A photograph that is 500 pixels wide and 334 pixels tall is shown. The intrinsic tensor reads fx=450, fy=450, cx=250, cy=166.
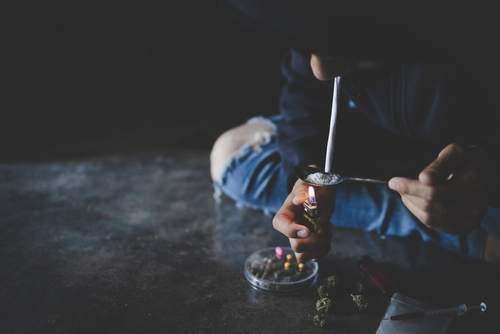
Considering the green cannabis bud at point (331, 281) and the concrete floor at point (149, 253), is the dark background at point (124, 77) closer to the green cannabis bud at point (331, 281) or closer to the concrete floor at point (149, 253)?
the concrete floor at point (149, 253)

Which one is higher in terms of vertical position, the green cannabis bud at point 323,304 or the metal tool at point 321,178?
the metal tool at point 321,178

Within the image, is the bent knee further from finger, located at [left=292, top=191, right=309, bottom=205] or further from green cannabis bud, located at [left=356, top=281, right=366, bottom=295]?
green cannabis bud, located at [left=356, top=281, right=366, bottom=295]

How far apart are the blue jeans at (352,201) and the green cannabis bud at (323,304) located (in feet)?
1.41

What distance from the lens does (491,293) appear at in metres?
1.24

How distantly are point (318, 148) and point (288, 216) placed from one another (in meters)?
0.34

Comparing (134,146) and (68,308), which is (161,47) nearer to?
(134,146)

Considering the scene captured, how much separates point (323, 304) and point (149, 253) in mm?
570

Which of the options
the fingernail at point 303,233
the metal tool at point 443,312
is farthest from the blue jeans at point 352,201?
the fingernail at point 303,233

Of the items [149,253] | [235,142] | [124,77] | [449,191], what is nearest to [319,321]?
[449,191]

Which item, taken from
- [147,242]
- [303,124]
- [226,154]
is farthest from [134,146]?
[303,124]

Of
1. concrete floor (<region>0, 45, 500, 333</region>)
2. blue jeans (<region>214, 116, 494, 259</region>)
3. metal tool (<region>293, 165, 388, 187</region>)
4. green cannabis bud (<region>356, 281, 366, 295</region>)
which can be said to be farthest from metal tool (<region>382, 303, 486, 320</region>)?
metal tool (<region>293, 165, 388, 187</region>)

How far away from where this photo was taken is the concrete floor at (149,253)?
3.72 ft

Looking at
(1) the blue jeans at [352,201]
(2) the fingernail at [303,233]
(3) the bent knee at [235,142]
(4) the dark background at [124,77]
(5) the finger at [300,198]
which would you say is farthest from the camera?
(4) the dark background at [124,77]

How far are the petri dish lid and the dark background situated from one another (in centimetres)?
101
